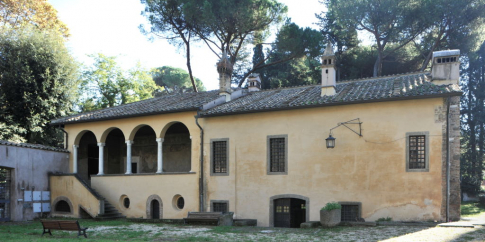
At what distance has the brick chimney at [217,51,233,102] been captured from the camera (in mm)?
19953

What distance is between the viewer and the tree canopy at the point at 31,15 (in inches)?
1110

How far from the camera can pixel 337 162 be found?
1574 centimetres

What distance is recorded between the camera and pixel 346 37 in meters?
33.0

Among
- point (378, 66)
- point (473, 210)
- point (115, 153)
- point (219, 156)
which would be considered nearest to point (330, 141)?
point (219, 156)

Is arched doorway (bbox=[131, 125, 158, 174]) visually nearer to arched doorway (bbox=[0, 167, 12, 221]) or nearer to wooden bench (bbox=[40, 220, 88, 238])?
arched doorway (bbox=[0, 167, 12, 221])

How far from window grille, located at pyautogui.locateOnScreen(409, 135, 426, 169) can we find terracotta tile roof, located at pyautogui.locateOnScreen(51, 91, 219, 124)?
8.71 metres

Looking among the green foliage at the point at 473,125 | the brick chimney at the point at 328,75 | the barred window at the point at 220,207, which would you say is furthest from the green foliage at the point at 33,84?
the green foliage at the point at 473,125

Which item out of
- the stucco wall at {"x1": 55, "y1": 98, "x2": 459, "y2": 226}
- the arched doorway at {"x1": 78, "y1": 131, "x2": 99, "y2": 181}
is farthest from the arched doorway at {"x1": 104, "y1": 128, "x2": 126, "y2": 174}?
the stucco wall at {"x1": 55, "y1": 98, "x2": 459, "y2": 226}

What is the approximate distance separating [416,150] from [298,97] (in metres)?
5.37

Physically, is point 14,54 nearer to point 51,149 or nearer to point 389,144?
point 51,149

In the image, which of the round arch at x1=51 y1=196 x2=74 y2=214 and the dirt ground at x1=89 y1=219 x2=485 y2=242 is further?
the round arch at x1=51 y1=196 x2=74 y2=214

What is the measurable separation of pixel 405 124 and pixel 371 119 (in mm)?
1164

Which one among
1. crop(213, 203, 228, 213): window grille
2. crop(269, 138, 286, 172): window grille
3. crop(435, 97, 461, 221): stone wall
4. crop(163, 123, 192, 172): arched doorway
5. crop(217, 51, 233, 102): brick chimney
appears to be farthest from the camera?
crop(163, 123, 192, 172): arched doorway

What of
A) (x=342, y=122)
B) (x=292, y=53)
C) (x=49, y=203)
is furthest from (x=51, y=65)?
(x=342, y=122)
